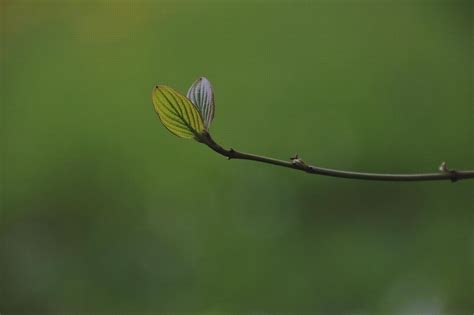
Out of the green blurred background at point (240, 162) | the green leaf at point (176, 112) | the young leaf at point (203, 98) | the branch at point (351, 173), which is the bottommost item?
the branch at point (351, 173)

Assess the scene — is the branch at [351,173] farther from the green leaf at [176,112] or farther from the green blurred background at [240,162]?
the green blurred background at [240,162]

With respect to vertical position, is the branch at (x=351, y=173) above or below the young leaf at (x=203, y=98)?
below

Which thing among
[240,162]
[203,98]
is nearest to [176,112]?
[203,98]

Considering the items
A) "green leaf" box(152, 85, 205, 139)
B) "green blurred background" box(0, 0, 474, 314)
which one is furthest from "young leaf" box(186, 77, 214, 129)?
"green blurred background" box(0, 0, 474, 314)

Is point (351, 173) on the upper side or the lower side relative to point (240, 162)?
lower

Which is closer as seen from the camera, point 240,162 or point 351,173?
point 351,173

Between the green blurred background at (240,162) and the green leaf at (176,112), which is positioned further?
the green blurred background at (240,162)

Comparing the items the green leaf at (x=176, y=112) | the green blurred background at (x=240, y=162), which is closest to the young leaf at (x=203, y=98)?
the green leaf at (x=176, y=112)

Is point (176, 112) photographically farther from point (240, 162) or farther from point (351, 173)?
point (240, 162)

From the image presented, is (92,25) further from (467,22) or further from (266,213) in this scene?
(467,22)
